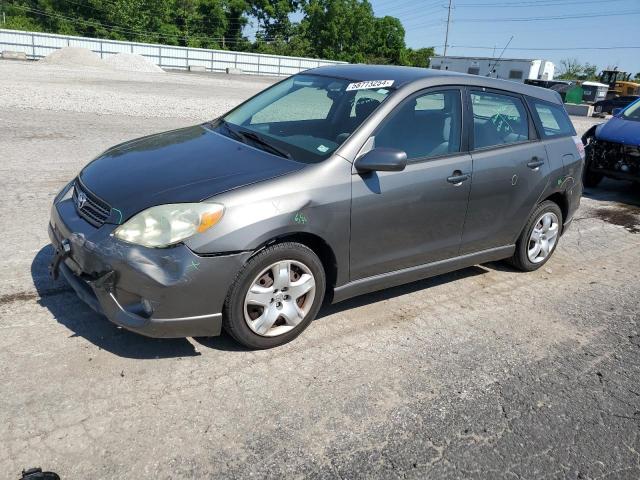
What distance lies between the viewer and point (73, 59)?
32.0 metres

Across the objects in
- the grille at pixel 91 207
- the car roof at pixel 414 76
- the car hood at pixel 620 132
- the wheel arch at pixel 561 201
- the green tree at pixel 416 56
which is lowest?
the wheel arch at pixel 561 201

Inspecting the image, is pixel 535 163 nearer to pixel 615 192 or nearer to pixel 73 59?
pixel 615 192

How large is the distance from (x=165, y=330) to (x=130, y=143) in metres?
1.85

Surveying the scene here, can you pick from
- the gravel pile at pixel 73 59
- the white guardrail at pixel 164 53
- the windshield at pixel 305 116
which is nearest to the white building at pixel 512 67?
the white guardrail at pixel 164 53

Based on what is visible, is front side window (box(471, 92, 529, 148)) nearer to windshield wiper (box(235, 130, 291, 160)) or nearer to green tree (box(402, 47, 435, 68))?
windshield wiper (box(235, 130, 291, 160))

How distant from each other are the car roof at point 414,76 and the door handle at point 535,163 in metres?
0.64

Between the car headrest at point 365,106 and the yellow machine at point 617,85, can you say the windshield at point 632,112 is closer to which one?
the car headrest at point 365,106

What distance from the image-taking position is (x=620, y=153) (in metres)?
8.72

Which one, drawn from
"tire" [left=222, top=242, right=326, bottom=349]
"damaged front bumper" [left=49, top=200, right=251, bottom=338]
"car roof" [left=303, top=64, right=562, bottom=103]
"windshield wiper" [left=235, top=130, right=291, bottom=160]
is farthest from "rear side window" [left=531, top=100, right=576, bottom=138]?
"damaged front bumper" [left=49, top=200, right=251, bottom=338]

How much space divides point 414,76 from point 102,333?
288 cm

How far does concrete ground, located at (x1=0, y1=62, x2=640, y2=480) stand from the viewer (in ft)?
9.05

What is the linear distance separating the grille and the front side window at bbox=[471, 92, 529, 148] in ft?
9.22

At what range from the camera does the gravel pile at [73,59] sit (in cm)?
3130

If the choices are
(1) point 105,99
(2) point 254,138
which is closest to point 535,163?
(2) point 254,138
